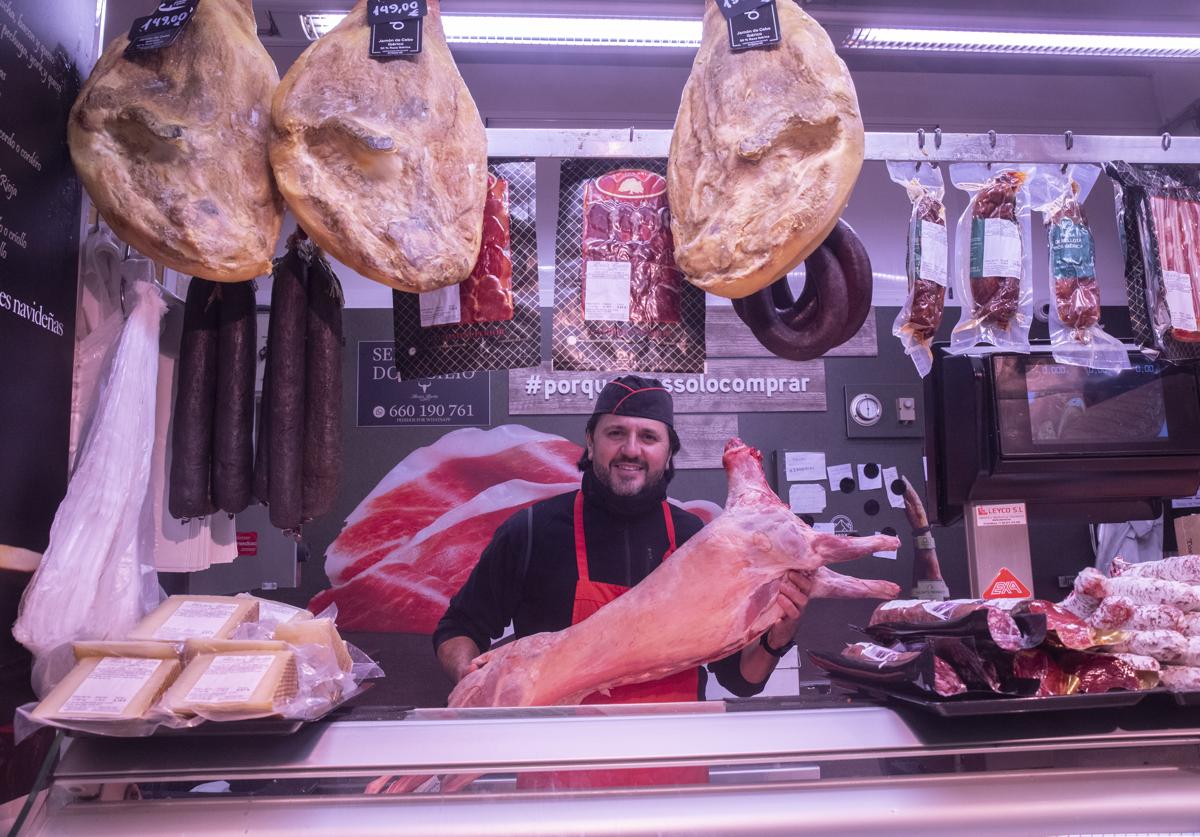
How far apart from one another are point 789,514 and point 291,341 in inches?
49.3

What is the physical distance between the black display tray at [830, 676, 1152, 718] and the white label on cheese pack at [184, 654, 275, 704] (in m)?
1.10

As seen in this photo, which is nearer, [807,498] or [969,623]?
[969,623]

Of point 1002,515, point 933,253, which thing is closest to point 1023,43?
point 933,253

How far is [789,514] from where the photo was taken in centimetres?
198

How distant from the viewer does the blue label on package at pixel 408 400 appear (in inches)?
217

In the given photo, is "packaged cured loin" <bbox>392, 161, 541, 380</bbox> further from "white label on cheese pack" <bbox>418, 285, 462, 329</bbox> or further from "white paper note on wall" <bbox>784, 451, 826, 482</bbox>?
"white paper note on wall" <bbox>784, 451, 826, 482</bbox>

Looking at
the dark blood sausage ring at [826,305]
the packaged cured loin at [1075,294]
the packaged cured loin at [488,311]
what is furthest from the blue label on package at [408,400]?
the packaged cured loin at [1075,294]

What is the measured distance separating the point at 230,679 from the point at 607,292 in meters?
1.22

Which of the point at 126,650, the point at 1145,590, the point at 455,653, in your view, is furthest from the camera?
the point at 455,653

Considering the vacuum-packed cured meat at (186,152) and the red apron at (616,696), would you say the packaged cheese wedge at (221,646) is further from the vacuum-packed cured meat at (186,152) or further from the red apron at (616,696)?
the vacuum-packed cured meat at (186,152)

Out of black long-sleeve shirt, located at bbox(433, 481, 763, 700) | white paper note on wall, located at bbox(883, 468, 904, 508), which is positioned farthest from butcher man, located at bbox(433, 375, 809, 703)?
white paper note on wall, located at bbox(883, 468, 904, 508)

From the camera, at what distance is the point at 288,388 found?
1.84 metres

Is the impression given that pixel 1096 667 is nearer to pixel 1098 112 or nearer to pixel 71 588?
pixel 71 588

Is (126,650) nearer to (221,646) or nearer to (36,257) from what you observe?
(221,646)
